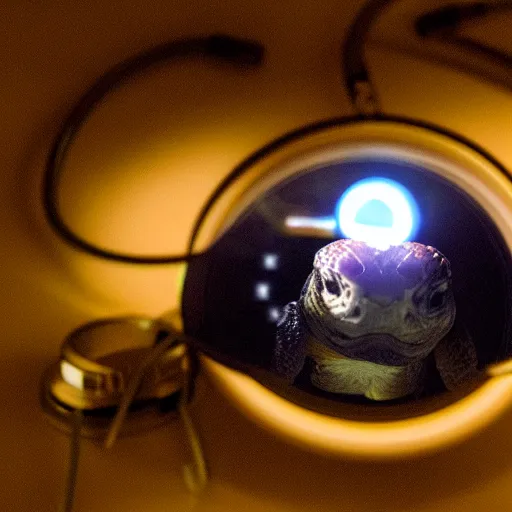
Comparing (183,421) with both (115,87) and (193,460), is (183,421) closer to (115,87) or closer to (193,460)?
(193,460)

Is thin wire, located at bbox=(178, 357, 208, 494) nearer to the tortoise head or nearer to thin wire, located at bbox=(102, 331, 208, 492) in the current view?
thin wire, located at bbox=(102, 331, 208, 492)

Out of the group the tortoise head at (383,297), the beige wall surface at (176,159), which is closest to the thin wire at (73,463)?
the beige wall surface at (176,159)

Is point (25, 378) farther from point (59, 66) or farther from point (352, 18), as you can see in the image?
point (352, 18)

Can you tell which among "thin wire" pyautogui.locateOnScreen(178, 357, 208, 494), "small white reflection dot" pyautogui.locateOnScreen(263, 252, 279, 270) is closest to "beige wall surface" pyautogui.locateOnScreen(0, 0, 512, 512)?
"thin wire" pyautogui.locateOnScreen(178, 357, 208, 494)

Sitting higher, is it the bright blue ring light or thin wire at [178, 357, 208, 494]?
the bright blue ring light

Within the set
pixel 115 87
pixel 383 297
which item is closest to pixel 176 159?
pixel 115 87

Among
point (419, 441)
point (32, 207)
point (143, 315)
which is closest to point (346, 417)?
point (419, 441)
